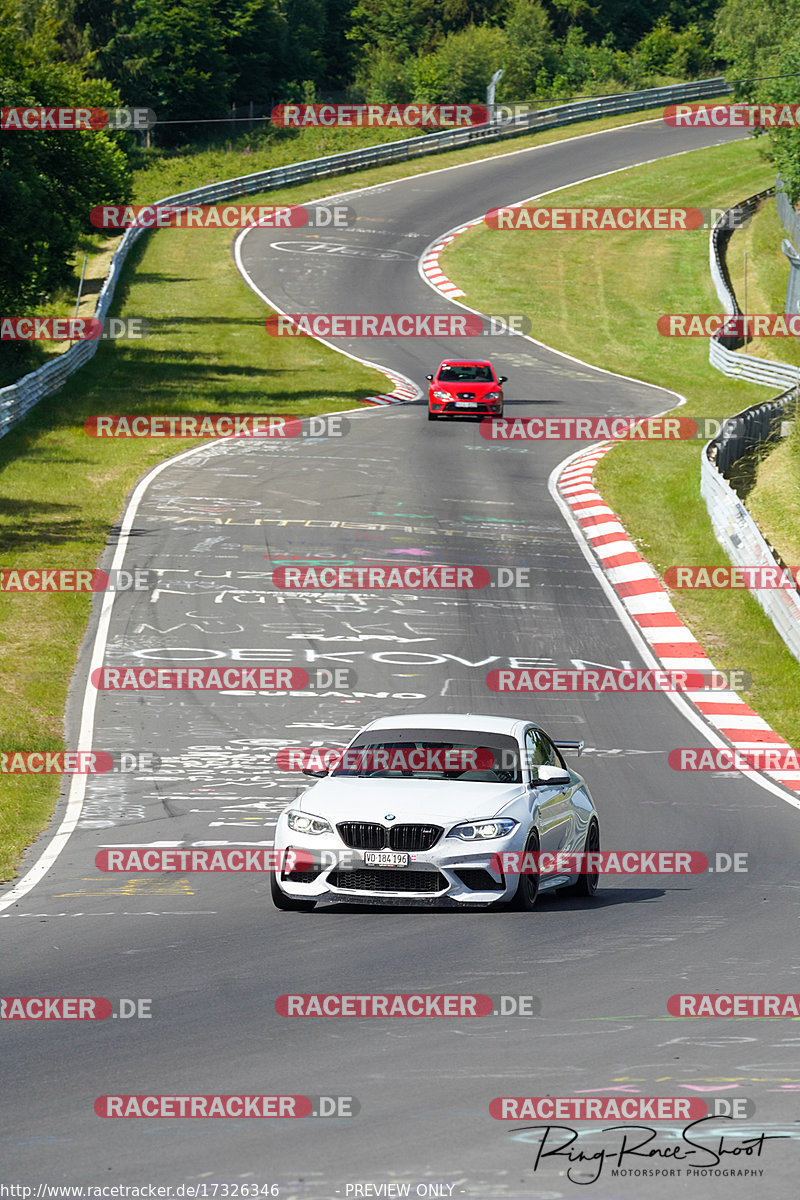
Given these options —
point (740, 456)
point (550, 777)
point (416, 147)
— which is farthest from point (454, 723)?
point (416, 147)

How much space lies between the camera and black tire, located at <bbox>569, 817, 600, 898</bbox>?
1252cm

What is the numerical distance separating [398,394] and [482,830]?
119 ft

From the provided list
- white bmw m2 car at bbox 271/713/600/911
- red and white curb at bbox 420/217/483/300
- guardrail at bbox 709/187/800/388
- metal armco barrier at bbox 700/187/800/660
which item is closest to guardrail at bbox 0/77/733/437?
red and white curb at bbox 420/217/483/300

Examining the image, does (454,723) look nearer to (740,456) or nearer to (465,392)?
(740,456)

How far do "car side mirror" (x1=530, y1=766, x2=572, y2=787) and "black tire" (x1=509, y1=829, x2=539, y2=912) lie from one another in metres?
0.50

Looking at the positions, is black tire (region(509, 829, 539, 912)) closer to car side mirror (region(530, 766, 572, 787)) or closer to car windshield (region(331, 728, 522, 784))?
car side mirror (region(530, 766, 572, 787))

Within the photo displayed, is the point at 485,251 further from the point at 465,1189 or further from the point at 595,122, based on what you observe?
the point at 465,1189

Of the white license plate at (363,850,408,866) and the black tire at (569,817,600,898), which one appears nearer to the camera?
the white license plate at (363,850,408,866)

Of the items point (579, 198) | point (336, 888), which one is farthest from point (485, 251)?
point (336, 888)

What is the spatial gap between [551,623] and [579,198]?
53.7 metres

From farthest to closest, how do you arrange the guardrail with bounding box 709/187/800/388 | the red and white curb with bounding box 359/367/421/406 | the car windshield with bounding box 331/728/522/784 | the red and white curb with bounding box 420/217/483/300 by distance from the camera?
the red and white curb with bounding box 420/217/483/300
the guardrail with bounding box 709/187/800/388
the red and white curb with bounding box 359/367/421/406
the car windshield with bounding box 331/728/522/784

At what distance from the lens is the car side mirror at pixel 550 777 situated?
39.1 ft

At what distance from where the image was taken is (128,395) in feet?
144

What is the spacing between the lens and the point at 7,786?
16906 millimetres
